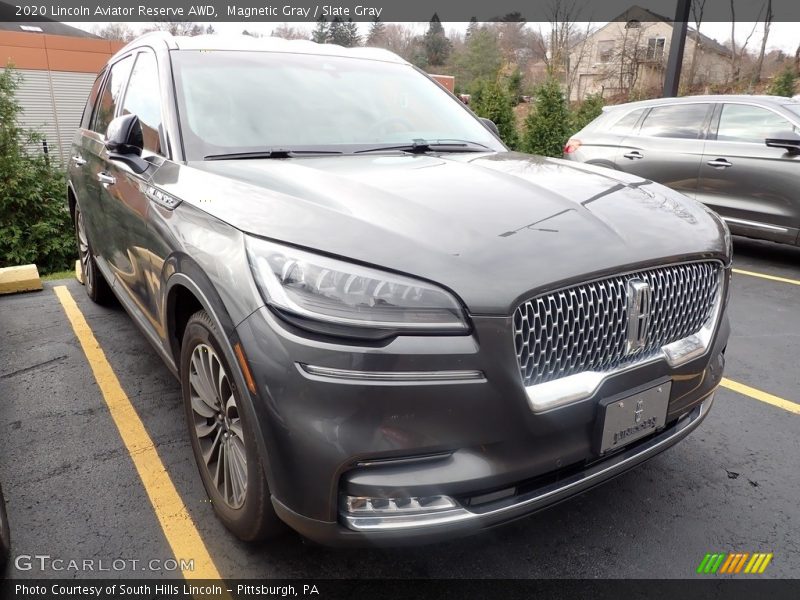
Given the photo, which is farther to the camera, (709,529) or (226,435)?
(709,529)

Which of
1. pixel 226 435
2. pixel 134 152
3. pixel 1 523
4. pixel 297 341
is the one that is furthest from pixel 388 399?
pixel 134 152

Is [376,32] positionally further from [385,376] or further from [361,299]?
[385,376]

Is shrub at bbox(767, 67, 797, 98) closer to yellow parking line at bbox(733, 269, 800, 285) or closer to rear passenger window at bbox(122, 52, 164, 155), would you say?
yellow parking line at bbox(733, 269, 800, 285)

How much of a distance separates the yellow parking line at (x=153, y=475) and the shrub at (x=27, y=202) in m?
5.56

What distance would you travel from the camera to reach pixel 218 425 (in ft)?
6.96

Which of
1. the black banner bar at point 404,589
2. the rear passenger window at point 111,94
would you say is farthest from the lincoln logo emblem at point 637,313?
the rear passenger window at point 111,94

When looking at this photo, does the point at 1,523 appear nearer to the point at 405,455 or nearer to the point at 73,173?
the point at 405,455

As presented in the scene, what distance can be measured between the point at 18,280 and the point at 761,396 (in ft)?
19.4

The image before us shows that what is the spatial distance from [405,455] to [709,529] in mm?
1456

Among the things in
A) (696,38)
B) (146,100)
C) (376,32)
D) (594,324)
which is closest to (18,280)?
(146,100)

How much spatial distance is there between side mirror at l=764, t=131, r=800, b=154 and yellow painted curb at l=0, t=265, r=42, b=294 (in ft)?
23.9

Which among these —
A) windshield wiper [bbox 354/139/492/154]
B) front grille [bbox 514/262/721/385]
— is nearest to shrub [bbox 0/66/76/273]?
windshield wiper [bbox 354/139/492/154]

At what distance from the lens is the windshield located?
8.52 ft

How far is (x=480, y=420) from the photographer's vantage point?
1.58 metres
